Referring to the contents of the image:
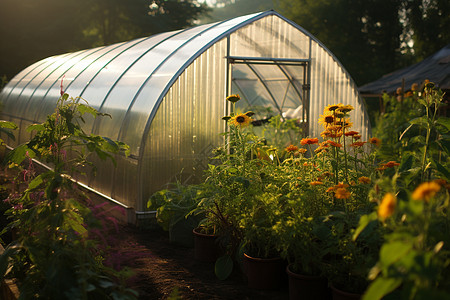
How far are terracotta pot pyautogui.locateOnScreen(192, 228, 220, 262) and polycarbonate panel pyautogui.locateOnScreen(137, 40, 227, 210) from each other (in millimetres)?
1436

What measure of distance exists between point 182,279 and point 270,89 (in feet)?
20.9

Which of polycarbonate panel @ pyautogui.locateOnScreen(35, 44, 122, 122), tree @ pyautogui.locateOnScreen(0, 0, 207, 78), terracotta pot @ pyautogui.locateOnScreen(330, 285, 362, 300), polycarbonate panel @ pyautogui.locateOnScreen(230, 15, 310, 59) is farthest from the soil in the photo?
tree @ pyautogui.locateOnScreen(0, 0, 207, 78)

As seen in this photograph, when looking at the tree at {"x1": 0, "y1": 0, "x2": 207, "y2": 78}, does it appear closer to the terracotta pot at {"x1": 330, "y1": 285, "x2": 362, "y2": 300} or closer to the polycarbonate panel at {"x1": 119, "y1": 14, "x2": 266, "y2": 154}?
the polycarbonate panel at {"x1": 119, "y1": 14, "x2": 266, "y2": 154}

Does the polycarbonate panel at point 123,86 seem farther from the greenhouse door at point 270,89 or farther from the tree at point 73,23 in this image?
the tree at point 73,23

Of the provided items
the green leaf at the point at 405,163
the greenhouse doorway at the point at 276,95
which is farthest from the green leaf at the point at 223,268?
the greenhouse doorway at the point at 276,95

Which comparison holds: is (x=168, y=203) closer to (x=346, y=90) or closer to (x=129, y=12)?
(x=346, y=90)

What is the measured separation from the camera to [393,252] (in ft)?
5.19

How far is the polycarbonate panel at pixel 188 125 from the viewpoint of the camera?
5.93m

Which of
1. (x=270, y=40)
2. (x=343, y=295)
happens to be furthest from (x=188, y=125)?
(x=343, y=295)

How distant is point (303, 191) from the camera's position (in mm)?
3654

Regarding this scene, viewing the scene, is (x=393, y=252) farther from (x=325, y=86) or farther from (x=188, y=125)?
(x=325, y=86)

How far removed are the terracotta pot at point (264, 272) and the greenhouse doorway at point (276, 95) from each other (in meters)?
4.25

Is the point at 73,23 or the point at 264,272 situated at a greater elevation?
the point at 73,23

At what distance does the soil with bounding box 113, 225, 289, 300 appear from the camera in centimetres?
368
